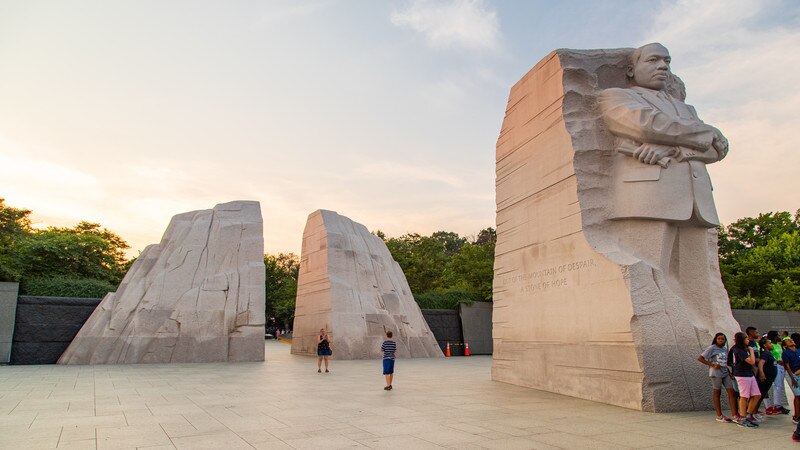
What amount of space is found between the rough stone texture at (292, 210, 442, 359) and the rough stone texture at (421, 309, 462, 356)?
220 cm

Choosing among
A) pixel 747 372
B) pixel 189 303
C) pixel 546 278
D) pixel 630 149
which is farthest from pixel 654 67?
pixel 189 303

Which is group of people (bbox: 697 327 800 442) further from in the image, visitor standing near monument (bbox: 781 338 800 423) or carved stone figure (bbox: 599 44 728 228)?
carved stone figure (bbox: 599 44 728 228)

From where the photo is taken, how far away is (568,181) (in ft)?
31.4

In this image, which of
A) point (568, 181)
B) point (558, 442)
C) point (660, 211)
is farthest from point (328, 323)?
point (558, 442)

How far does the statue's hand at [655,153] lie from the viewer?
8.69 meters

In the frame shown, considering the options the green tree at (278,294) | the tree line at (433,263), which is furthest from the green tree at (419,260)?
the green tree at (278,294)

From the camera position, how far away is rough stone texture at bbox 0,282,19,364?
16031mm

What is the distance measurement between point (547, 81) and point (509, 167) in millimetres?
2115

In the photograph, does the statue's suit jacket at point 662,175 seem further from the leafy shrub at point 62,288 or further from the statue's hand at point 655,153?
the leafy shrub at point 62,288

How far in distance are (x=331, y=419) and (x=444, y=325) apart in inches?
744

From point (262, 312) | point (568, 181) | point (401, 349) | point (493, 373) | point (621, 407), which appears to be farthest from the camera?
point (401, 349)

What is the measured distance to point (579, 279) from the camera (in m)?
9.05

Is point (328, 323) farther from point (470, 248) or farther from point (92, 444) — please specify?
point (470, 248)

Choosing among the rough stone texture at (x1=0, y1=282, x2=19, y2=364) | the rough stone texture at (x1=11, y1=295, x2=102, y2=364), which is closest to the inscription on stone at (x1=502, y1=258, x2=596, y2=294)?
the rough stone texture at (x1=11, y1=295, x2=102, y2=364)
